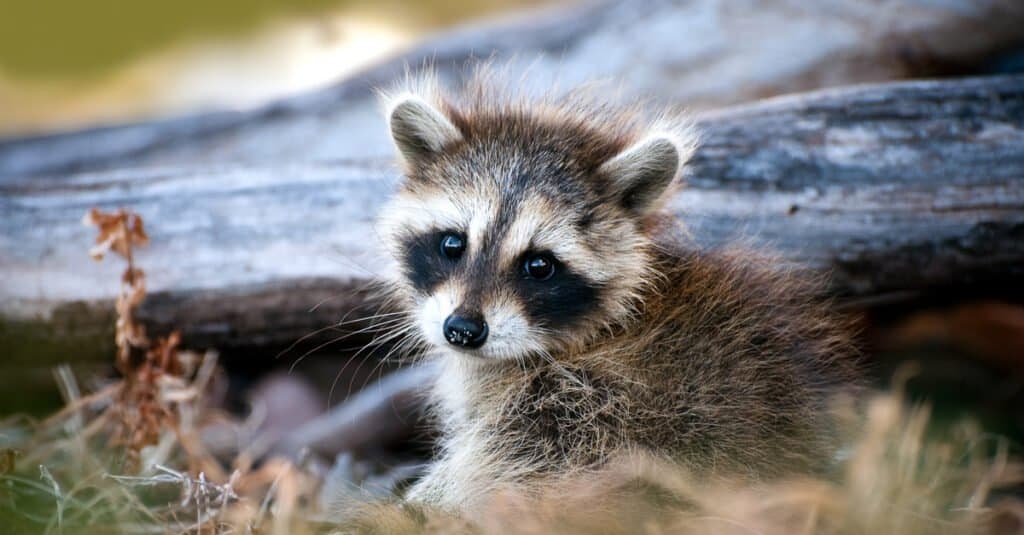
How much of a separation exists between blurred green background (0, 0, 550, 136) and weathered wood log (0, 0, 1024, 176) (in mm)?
731

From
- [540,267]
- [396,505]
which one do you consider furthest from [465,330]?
[396,505]

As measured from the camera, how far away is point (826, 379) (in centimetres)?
317

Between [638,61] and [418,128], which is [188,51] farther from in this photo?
[418,128]

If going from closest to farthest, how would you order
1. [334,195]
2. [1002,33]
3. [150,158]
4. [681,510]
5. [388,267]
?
1. [681,510]
2. [388,267]
3. [334,195]
4. [1002,33]
5. [150,158]

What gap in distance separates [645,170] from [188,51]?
502 centimetres

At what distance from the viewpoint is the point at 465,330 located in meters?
3.09

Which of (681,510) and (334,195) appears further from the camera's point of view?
(334,195)

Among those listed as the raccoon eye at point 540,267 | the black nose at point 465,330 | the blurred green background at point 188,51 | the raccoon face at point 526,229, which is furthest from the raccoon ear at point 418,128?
the blurred green background at point 188,51

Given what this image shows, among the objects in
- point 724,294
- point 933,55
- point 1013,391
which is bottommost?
point 1013,391

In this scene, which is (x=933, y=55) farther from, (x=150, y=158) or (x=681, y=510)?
(x=150, y=158)

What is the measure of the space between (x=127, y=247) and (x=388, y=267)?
3.77 ft

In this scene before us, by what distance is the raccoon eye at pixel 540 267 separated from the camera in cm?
326

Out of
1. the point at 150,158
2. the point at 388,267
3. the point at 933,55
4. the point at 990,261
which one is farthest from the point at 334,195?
the point at 933,55

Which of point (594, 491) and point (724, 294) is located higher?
point (724, 294)
